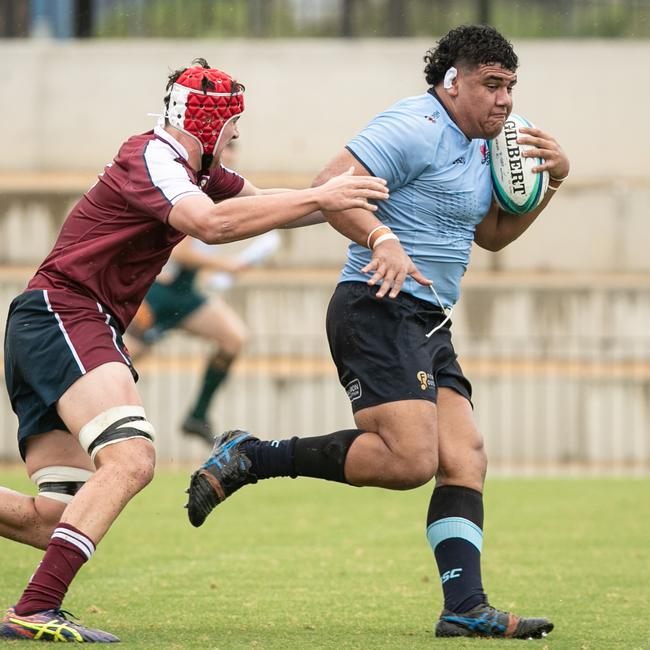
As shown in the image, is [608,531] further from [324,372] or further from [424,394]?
[324,372]

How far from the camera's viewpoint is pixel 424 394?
5.43 m

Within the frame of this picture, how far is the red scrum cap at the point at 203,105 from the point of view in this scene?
523 centimetres

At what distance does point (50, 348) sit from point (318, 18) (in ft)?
53.5

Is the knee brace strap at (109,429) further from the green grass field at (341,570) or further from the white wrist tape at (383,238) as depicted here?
the white wrist tape at (383,238)

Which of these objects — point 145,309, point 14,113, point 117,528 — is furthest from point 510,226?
point 14,113

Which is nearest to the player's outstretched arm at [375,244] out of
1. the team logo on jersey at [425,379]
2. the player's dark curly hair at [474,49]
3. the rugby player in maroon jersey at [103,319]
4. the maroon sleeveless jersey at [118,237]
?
the rugby player in maroon jersey at [103,319]

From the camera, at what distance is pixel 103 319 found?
5.21 meters

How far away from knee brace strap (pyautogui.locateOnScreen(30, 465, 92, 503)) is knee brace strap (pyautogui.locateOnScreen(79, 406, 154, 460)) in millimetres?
378

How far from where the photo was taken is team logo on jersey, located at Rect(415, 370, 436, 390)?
5445 millimetres

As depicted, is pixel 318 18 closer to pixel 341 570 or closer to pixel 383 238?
pixel 341 570

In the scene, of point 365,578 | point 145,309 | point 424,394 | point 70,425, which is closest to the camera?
point 70,425

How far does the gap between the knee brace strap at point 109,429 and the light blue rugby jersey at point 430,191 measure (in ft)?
3.83

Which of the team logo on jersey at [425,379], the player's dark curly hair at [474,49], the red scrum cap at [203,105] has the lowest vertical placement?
the team logo on jersey at [425,379]

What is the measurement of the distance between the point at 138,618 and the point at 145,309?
22.6 feet
